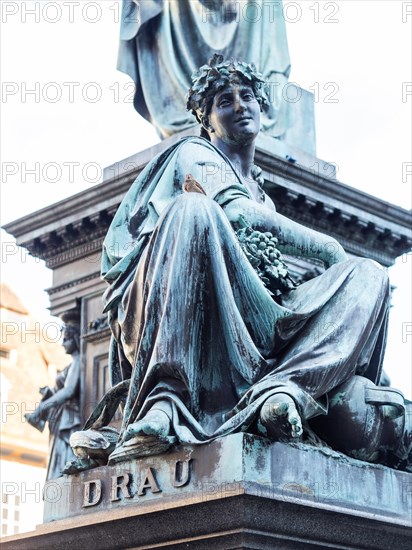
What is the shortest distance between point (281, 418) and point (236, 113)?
2228 millimetres

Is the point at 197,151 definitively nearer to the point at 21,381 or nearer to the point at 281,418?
the point at 281,418

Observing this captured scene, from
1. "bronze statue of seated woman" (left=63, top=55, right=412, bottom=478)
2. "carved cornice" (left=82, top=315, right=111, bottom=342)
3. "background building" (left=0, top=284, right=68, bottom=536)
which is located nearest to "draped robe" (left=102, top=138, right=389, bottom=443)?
"bronze statue of seated woman" (left=63, top=55, right=412, bottom=478)

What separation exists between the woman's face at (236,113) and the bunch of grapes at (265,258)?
827 millimetres

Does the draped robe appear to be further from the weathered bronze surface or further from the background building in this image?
the background building

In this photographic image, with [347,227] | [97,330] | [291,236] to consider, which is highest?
[347,227]

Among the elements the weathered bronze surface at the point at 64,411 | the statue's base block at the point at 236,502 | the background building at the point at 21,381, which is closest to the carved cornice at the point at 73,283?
the weathered bronze surface at the point at 64,411

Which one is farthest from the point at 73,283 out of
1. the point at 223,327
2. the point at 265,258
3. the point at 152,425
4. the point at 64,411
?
the point at 152,425

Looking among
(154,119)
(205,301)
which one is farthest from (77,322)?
(205,301)

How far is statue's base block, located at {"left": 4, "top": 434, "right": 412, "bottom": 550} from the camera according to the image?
5742 millimetres

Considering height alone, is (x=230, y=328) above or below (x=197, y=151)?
below

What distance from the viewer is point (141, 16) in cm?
1623

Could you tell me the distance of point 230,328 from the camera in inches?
251

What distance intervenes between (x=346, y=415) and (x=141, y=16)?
1061 centimetres

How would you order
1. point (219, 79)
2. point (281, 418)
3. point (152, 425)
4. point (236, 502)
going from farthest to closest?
point (219, 79) → point (152, 425) → point (281, 418) → point (236, 502)
